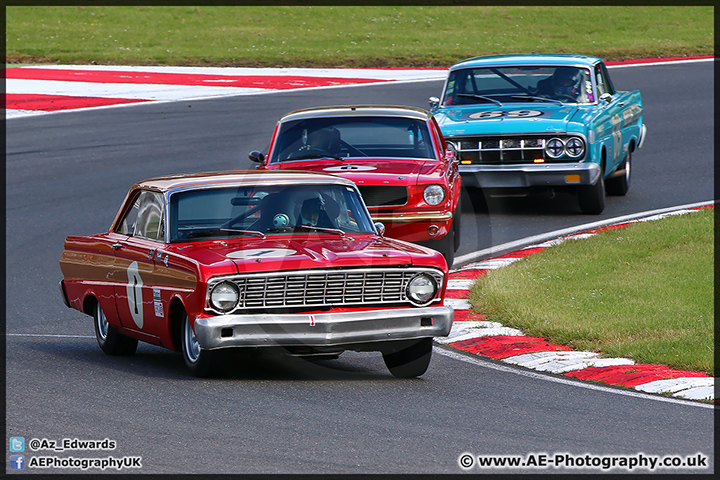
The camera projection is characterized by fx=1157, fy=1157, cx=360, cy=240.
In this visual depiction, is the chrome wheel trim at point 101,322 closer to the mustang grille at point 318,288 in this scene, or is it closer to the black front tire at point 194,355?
the black front tire at point 194,355

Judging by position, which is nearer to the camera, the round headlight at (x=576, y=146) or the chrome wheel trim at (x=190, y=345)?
the chrome wheel trim at (x=190, y=345)

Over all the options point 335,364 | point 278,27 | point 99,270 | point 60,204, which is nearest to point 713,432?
point 335,364

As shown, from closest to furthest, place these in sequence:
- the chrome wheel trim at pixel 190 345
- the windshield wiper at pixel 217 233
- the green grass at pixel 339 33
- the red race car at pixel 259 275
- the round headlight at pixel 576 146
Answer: the red race car at pixel 259 275 < the chrome wheel trim at pixel 190 345 < the windshield wiper at pixel 217 233 < the round headlight at pixel 576 146 < the green grass at pixel 339 33

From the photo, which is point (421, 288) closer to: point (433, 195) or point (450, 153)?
point (433, 195)

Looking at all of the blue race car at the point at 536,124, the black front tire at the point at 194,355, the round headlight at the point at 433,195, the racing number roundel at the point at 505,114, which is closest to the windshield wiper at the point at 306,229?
the black front tire at the point at 194,355

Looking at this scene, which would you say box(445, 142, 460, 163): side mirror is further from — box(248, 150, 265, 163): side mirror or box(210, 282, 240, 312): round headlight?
box(210, 282, 240, 312): round headlight

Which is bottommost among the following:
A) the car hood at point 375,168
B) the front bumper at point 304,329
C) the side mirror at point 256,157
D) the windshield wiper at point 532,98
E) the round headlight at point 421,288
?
the front bumper at point 304,329

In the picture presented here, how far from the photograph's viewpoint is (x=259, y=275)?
7.25 m

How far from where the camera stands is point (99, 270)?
8781 millimetres

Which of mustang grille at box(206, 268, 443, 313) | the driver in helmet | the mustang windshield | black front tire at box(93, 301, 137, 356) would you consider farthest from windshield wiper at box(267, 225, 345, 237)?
the driver in helmet

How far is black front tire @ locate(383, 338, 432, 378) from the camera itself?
783 cm

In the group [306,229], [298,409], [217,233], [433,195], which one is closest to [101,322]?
[217,233]

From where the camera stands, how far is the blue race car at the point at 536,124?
46.0 ft

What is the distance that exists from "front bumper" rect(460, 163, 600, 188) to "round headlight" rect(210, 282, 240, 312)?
7.44 m
